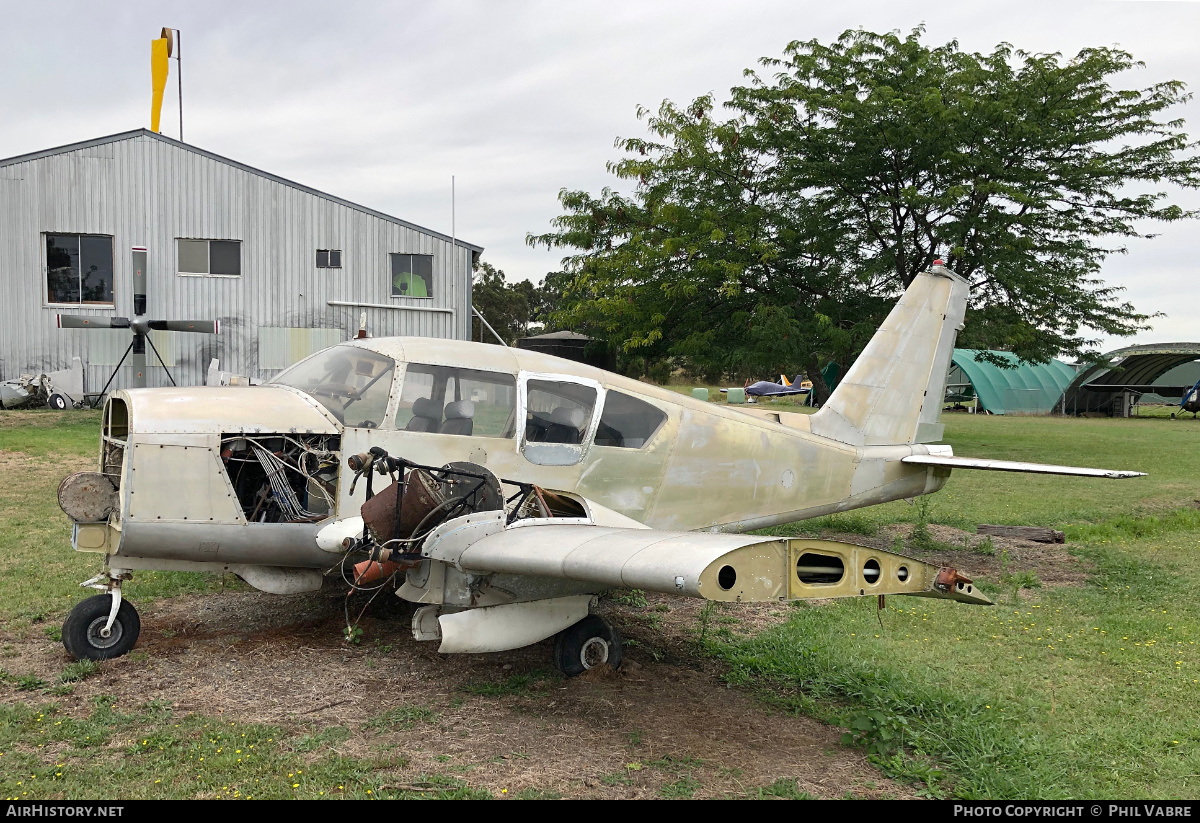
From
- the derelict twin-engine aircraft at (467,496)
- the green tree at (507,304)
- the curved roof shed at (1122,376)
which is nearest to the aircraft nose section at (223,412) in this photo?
the derelict twin-engine aircraft at (467,496)

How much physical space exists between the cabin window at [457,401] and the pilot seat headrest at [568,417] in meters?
0.34

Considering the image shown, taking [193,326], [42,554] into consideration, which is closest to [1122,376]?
[193,326]

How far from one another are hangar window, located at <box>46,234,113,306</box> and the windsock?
5.48 metres

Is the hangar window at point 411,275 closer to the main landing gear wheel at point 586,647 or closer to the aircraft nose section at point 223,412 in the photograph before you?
the aircraft nose section at point 223,412

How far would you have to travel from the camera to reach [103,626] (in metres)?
5.59

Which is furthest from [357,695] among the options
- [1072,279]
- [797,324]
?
[1072,279]

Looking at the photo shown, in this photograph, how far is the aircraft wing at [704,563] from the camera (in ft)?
12.7

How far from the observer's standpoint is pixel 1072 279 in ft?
62.4

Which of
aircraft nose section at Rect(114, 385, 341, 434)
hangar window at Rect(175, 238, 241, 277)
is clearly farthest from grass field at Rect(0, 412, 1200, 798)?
hangar window at Rect(175, 238, 241, 277)

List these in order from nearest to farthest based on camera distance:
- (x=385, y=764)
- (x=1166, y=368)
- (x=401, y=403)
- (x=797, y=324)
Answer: (x=385, y=764) < (x=401, y=403) < (x=797, y=324) < (x=1166, y=368)

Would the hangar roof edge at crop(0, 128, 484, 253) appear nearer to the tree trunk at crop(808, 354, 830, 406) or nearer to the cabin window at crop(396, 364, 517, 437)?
the tree trunk at crop(808, 354, 830, 406)

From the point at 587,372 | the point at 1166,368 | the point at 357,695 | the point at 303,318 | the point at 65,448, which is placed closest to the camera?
the point at 357,695

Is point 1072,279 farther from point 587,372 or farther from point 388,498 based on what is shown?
point 388,498
